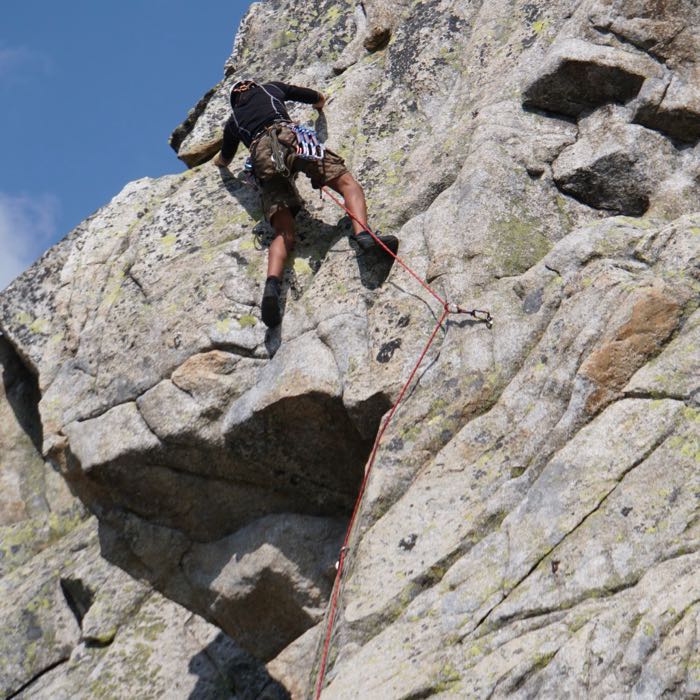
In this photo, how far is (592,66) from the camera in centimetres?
1294

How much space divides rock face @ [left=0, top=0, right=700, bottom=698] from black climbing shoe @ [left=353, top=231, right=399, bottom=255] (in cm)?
20

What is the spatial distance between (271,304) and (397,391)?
6.73 ft

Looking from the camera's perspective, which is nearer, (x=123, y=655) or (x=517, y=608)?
(x=517, y=608)

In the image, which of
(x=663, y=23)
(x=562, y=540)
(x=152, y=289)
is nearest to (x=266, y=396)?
(x=152, y=289)

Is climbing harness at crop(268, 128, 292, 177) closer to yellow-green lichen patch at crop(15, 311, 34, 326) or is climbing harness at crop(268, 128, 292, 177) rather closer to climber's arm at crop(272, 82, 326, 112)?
climber's arm at crop(272, 82, 326, 112)

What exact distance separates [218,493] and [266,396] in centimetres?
175

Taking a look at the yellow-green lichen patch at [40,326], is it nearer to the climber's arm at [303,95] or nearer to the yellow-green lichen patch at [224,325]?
the yellow-green lichen patch at [224,325]

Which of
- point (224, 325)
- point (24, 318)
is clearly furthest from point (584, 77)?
point (24, 318)

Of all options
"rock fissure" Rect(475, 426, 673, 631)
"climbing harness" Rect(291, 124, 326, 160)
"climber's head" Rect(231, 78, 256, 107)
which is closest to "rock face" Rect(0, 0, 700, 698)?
"rock fissure" Rect(475, 426, 673, 631)

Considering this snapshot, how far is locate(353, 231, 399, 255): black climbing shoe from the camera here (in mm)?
12242

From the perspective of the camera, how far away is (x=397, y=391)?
11.0 metres

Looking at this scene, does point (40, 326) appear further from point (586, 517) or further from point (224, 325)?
point (586, 517)

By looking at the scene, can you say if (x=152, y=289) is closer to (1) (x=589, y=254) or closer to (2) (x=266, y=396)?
(2) (x=266, y=396)

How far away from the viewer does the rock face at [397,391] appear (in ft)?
27.2
